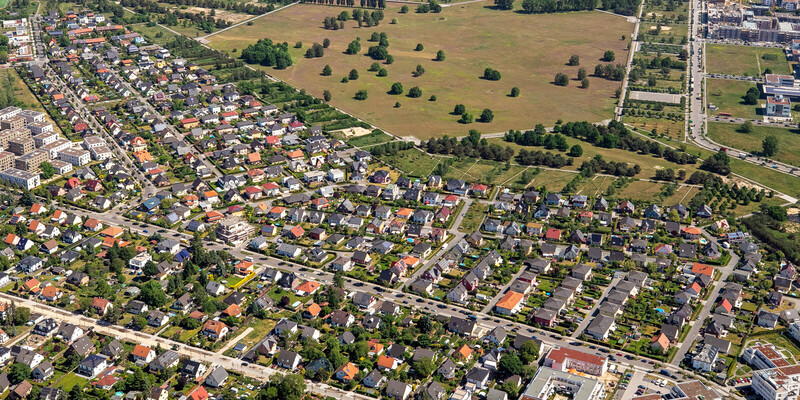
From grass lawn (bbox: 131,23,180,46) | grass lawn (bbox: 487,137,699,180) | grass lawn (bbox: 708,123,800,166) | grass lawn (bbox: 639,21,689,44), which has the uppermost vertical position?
grass lawn (bbox: 639,21,689,44)

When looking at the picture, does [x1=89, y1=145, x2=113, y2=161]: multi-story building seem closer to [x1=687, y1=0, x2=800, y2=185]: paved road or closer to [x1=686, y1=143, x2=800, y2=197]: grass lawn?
[x1=686, y1=143, x2=800, y2=197]: grass lawn

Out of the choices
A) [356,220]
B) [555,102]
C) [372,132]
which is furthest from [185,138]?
[555,102]

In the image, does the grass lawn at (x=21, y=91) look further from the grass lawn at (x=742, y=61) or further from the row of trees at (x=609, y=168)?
the grass lawn at (x=742, y=61)

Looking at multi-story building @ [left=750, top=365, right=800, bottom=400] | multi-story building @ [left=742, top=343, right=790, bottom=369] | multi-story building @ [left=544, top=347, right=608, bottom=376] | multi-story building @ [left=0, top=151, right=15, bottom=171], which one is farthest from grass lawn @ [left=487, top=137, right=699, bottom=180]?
multi-story building @ [left=0, top=151, right=15, bottom=171]

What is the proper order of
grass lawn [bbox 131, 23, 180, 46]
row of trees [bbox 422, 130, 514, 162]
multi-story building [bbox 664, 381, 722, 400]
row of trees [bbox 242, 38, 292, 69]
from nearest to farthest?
multi-story building [bbox 664, 381, 722, 400] → row of trees [bbox 422, 130, 514, 162] → row of trees [bbox 242, 38, 292, 69] → grass lawn [bbox 131, 23, 180, 46]

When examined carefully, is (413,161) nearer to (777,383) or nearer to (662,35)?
(777,383)

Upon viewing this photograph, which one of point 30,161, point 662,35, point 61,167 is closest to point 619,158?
point 61,167

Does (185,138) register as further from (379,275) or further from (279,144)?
(379,275)
